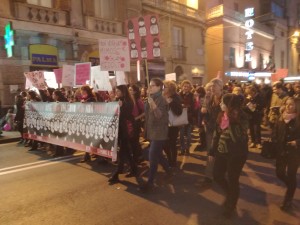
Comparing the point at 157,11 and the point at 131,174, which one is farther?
the point at 157,11

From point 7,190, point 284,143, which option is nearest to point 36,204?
point 7,190

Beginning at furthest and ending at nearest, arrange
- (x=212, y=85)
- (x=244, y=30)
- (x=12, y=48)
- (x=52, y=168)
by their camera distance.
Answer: (x=244, y=30), (x=12, y=48), (x=52, y=168), (x=212, y=85)

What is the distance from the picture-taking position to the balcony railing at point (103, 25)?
17.4 meters

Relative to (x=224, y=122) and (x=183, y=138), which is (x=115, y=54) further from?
(x=224, y=122)

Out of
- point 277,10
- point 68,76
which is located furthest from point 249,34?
point 68,76

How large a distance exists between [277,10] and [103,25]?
2924 centimetres

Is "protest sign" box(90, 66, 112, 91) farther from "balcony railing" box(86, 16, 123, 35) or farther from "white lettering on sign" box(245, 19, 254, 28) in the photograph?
"white lettering on sign" box(245, 19, 254, 28)

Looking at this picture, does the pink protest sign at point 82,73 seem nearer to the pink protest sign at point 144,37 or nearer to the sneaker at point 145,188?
the pink protest sign at point 144,37

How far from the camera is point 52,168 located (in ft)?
22.3

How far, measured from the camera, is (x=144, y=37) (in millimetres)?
8555

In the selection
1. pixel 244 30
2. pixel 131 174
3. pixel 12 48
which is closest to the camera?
pixel 131 174

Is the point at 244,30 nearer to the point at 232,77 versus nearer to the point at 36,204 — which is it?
the point at 232,77

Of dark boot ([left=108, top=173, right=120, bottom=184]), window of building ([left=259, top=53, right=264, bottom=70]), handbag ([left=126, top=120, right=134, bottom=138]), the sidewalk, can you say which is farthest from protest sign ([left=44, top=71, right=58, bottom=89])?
window of building ([left=259, top=53, right=264, bottom=70])

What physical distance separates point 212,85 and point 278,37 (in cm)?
3871
